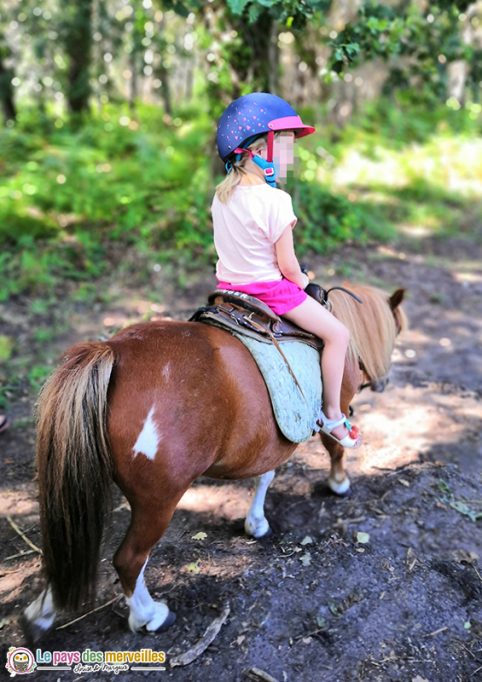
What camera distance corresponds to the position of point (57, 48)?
445 inches

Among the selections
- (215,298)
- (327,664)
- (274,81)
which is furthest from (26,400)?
(274,81)

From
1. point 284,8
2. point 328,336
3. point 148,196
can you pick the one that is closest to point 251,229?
point 328,336

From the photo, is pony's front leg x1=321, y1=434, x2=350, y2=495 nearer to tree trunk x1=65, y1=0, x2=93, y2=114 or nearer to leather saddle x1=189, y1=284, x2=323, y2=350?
leather saddle x1=189, y1=284, x2=323, y2=350

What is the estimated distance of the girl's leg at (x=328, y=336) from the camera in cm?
285

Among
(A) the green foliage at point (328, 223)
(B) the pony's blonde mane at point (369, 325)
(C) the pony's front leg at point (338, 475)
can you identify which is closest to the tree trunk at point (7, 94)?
(A) the green foliage at point (328, 223)

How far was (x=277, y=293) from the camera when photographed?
2781mm

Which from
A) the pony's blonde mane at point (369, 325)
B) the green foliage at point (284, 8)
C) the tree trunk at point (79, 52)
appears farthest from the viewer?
the tree trunk at point (79, 52)

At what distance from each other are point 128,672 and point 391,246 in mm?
7763

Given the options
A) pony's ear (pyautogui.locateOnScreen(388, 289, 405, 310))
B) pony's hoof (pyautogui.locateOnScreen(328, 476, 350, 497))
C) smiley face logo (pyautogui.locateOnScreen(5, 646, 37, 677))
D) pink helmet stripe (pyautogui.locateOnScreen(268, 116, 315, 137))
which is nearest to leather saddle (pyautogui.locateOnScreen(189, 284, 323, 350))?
pink helmet stripe (pyautogui.locateOnScreen(268, 116, 315, 137))

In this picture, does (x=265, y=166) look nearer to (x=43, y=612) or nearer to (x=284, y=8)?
(x=284, y=8)

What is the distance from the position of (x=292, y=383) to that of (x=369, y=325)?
3.10 ft

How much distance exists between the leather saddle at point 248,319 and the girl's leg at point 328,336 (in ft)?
0.23

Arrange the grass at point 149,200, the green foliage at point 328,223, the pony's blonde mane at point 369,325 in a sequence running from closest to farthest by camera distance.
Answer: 1. the pony's blonde mane at point 369,325
2. the grass at point 149,200
3. the green foliage at point 328,223

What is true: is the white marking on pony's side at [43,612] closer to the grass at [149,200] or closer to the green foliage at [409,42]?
the grass at [149,200]
